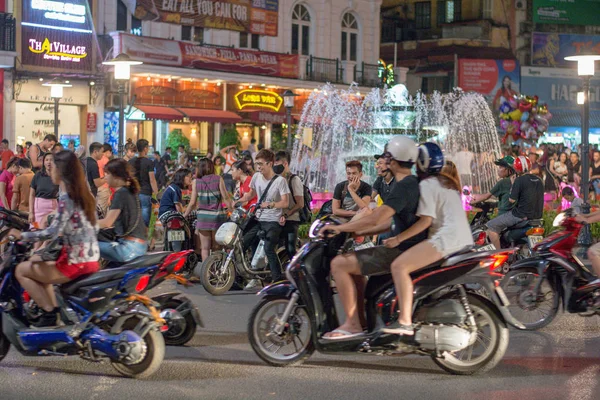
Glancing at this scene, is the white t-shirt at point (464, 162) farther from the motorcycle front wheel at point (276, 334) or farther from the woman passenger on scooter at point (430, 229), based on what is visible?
the motorcycle front wheel at point (276, 334)

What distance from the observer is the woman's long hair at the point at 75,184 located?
7223 mm

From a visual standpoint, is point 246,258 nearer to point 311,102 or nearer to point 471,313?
point 471,313

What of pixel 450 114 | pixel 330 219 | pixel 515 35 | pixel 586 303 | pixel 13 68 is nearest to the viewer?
pixel 330 219

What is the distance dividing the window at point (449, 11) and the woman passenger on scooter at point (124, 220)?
44503mm

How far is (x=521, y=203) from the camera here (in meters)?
11.9

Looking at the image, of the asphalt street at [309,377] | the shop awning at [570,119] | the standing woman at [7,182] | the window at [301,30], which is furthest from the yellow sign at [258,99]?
the asphalt street at [309,377]

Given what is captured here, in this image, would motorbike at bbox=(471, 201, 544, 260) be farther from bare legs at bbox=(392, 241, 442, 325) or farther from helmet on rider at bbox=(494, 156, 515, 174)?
bare legs at bbox=(392, 241, 442, 325)

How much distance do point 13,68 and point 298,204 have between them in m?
18.6

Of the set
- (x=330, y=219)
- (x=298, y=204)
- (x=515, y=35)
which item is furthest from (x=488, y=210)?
(x=515, y=35)

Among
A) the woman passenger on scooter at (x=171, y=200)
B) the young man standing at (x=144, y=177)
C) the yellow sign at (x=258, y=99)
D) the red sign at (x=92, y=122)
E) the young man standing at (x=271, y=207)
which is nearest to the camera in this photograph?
the young man standing at (x=271, y=207)

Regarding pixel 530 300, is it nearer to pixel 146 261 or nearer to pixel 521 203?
pixel 521 203

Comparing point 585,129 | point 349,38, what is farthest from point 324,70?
point 585,129

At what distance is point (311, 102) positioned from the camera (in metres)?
36.1


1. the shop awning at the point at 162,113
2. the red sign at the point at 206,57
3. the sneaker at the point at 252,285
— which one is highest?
the red sign at the point at 206,57
